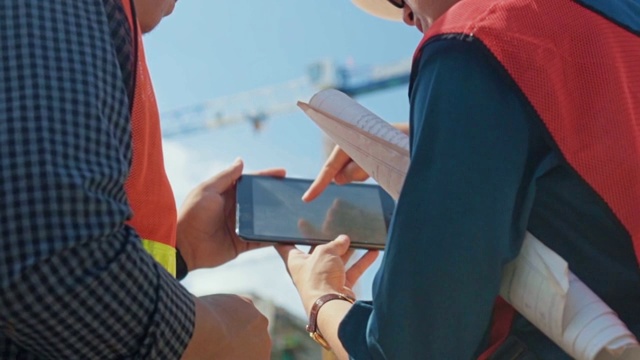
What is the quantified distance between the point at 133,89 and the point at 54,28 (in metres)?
0.22

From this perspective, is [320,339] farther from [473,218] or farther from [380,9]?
[380,9]

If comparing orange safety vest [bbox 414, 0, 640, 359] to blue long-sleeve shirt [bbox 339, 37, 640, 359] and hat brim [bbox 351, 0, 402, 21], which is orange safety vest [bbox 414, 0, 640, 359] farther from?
hat brim [bbox 351, 0, 402, 21]

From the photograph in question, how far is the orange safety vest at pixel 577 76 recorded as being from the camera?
1.67 m

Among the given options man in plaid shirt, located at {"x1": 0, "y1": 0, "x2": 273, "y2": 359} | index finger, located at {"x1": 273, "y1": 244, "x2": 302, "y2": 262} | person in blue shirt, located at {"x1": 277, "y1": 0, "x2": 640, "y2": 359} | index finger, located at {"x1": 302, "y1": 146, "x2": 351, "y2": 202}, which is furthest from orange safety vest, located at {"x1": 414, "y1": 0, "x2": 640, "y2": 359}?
index finger, located at {"x1": 302, "y1": 146, "x2": 351, "y2": 202}

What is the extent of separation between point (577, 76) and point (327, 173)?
4.40 ft

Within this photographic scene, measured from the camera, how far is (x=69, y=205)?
1.47m

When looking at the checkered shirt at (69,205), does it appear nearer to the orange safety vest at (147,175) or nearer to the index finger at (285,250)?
the orange safety vest at (147,175)

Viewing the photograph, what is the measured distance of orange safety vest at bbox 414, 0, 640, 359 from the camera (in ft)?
5.48

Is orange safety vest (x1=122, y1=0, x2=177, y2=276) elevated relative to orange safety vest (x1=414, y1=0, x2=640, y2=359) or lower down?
lower down

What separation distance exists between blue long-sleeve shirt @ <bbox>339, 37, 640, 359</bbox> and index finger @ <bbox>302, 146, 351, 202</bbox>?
121cm

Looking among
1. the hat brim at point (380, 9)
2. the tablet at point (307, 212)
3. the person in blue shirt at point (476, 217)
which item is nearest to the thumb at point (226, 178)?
the tablet at point (307, 212)

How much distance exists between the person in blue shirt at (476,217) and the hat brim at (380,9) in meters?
1.11

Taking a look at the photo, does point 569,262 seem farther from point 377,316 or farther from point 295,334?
point 295,334

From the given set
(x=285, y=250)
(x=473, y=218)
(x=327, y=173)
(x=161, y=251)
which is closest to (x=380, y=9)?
(x=327, y=173)
